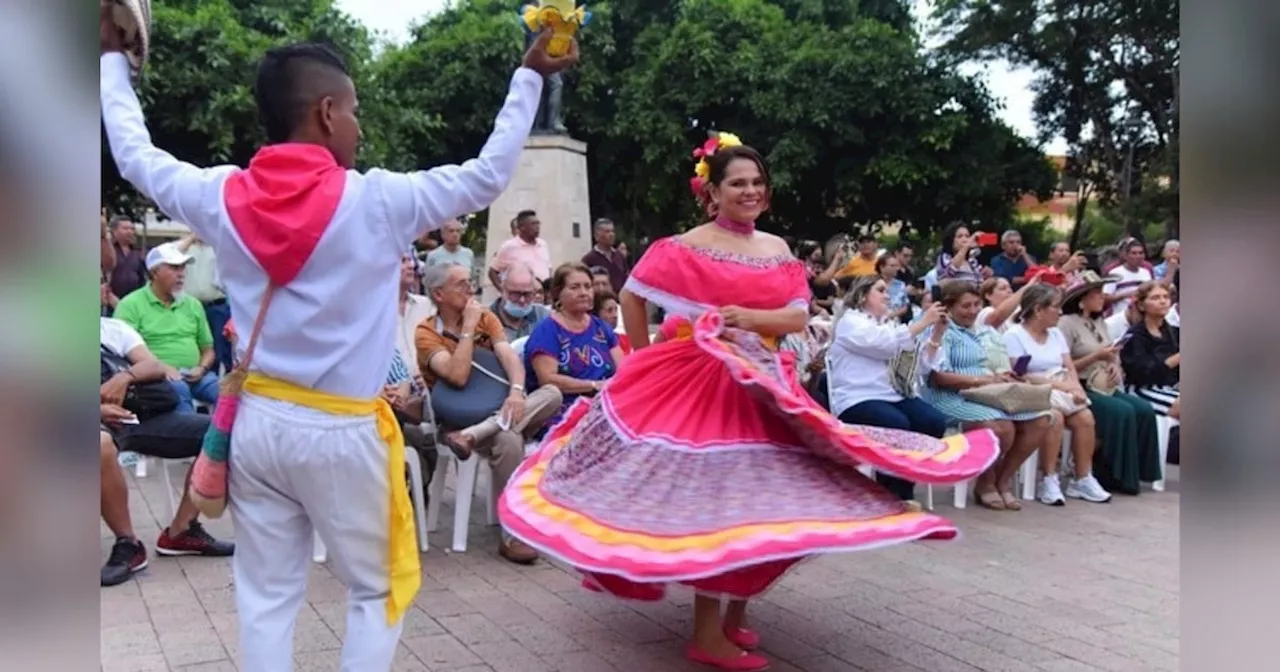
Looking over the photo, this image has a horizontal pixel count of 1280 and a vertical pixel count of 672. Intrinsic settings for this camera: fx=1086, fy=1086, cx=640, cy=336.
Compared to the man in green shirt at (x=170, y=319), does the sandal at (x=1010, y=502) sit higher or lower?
lower

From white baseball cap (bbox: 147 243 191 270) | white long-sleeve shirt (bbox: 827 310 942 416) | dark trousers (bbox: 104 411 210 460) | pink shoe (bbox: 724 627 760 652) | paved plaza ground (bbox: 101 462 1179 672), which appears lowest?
paved plaza ground (bbox: 101 462 1179 672)

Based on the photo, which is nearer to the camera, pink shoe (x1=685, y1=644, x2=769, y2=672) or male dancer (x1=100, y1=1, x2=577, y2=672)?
male dancer (x1=100, y1=1, x2=577, y2=672)

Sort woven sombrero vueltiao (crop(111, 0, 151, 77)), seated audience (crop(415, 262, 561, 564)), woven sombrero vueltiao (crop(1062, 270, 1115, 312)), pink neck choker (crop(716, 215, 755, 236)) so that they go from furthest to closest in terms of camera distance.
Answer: woven sombrero vueltiao (crop(1062, 270, 1115, 312)), seated audience (crop(415, 262, 561, 564)), pink neck choker (crop(716, 215, 755, 236)), woven sombrero vueltiao (crop(111, 0, 151, 77))

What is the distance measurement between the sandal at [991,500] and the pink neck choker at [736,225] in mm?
3645

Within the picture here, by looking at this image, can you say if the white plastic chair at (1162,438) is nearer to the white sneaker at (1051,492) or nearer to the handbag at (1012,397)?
the white sneaker at (1051,492)

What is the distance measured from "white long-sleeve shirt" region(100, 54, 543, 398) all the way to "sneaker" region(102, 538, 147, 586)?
109 inches

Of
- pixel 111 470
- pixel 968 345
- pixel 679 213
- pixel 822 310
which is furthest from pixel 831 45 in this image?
pixel 111 470

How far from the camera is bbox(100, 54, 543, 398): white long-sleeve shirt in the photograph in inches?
105

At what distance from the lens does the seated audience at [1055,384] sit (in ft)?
23.8

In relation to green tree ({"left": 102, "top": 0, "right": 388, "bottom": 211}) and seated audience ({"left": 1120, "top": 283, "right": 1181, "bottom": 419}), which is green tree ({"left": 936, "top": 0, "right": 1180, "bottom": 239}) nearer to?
green tree ({"left": 102, "top": 0, "right": 388, "bottom": 211})

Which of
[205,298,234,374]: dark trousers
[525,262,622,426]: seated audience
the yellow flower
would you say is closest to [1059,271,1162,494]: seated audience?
[525,262,622,426]: seated audience

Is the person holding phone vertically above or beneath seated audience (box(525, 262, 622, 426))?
above

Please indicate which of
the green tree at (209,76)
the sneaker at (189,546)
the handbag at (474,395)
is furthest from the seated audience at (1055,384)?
the green tree at (209,76)

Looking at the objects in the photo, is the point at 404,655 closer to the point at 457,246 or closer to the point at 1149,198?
the point at 457,246
